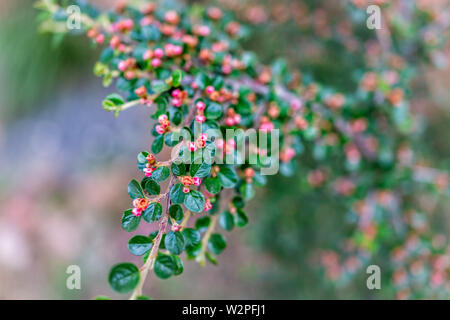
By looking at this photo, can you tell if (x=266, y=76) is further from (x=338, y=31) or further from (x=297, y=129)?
(x=338, y=31)

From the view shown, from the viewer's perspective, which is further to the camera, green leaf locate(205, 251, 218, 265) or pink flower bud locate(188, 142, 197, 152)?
green leaf locate(205, 251, 218, 265)

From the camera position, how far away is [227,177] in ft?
1.88

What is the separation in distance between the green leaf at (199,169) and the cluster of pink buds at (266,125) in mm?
236

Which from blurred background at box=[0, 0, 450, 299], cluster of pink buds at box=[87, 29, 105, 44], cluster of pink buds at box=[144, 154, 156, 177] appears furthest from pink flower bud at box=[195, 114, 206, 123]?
blurred background at box=[0, 0, 450, 299]

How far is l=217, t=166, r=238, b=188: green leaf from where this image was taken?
0.57 metres

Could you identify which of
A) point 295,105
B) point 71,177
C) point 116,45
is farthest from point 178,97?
point 71,177

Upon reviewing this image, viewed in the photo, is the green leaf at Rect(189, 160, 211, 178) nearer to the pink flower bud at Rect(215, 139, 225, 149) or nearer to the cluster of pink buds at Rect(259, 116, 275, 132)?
the pink flower bud at Rect(215, 139, 225, 149)

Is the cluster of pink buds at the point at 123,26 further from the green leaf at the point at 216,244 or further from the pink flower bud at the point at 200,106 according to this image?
the green leaf at the point at 216,244

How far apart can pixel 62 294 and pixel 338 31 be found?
201 cm

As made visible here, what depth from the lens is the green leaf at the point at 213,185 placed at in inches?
20.9

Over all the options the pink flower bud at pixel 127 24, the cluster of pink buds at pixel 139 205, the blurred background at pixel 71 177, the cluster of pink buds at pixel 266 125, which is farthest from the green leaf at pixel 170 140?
the blurred background at pixel 71 177

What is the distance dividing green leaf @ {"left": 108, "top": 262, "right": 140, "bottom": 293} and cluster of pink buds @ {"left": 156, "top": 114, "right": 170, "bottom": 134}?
209 mm

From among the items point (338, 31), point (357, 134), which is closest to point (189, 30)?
point (357, 134)

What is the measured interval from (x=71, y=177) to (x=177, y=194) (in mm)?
2040
